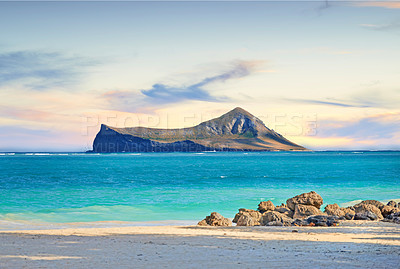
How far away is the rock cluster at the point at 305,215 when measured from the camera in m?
17.4

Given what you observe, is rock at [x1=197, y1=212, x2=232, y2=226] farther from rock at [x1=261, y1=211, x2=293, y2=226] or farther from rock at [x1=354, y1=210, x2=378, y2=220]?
rock at [x1=354, y1=210, x2=378, y2=220]

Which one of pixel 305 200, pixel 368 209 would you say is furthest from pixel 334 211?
pixel 368 209

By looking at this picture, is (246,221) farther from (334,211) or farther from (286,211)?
(334,211)

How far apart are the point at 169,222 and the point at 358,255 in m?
12.0

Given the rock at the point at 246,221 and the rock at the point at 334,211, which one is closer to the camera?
the rock at the point at 246,221

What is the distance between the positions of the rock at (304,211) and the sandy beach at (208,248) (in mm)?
3065

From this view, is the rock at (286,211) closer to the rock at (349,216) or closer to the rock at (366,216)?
the rock at (349,216)

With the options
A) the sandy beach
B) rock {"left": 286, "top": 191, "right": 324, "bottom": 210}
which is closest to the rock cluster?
rock {"left": 286, "top": 191, "right": 324, "bottom": 210}

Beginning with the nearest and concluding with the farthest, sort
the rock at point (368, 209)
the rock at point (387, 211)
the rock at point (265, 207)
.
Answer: the rock at point (368, 209) → the rock at point (387, 211) → the rock at point (265, 207)

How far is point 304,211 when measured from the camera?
19.5 m

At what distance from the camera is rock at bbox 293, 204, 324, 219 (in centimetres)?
1936

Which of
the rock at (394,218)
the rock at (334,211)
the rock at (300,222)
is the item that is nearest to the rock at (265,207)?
the rock at (334,211)

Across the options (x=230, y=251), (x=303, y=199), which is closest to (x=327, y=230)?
(x=303, y=199)

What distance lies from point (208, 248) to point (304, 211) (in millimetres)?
9369
